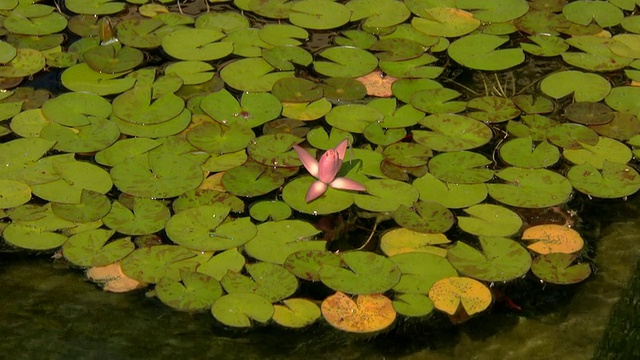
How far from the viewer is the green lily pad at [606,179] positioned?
3.41 m

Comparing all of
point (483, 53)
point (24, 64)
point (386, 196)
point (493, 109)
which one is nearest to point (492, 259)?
point (386, 196)

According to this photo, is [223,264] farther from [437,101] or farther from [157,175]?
[437,101]

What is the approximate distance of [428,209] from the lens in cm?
327

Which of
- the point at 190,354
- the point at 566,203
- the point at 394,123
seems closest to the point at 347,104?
the point at 394,123

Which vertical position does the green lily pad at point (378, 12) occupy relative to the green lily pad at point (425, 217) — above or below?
above

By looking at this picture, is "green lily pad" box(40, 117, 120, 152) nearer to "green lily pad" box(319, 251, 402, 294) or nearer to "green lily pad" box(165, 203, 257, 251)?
"green lily pad" box(165, 203, 257, 251)

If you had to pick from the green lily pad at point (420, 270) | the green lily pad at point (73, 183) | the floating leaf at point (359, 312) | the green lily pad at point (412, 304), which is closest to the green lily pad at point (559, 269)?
the green lily pad at point (420, 270)

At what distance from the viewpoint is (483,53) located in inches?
162

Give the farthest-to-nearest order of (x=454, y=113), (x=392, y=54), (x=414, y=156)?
(x=392, y=54) → (x=454, y=113) → (x=414, y=156)

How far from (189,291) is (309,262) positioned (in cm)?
39

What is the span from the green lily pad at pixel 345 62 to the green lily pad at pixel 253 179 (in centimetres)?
69

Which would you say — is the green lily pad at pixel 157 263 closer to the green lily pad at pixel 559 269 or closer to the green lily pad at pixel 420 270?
the green lily pad at pixel 420 270

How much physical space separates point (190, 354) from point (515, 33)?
2.26 metres

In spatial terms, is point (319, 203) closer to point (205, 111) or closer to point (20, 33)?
point (205, 111)
